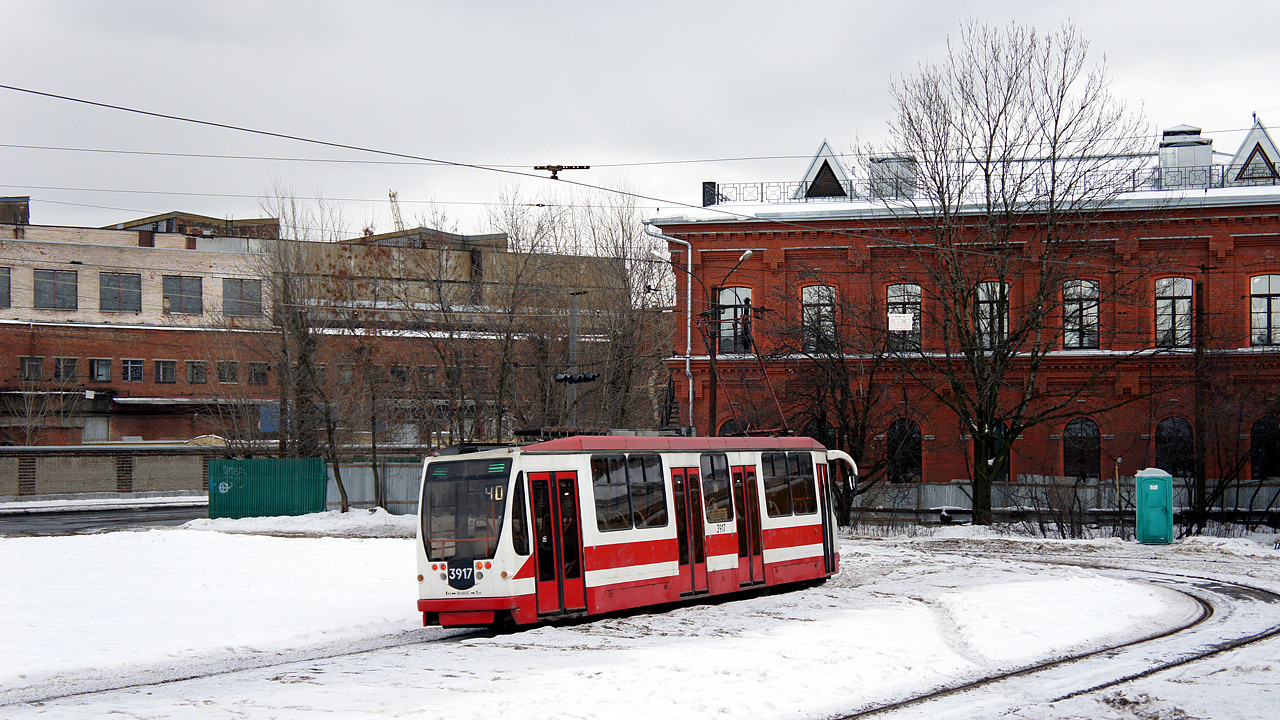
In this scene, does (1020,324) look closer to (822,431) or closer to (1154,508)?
(822,431)

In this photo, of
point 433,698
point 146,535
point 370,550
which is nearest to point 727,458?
point 433,698

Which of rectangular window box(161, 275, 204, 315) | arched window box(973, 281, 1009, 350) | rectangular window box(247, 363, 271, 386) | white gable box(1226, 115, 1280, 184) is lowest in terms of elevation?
rectangular window box(247, 363, 271, 386)

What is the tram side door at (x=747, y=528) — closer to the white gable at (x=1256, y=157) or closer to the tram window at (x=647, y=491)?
the tram window at (x=647, y=491)

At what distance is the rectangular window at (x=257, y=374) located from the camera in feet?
151

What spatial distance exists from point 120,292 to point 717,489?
59.6 m

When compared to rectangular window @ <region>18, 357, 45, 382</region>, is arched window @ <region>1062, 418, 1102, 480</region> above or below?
below

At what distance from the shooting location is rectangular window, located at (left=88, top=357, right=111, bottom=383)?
2509 inches

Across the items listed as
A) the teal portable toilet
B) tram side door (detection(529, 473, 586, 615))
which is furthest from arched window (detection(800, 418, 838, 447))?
tram side door (detection(529, 473, 586, 615))

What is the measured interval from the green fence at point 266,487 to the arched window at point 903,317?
21.8 metres

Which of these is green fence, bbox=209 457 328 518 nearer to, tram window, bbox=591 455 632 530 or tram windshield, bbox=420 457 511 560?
tram windshield, bbox=420 457 511 560

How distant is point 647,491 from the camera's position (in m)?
15.8

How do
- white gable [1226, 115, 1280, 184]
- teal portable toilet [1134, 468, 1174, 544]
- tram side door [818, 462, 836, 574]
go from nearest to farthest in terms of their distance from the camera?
tram side door [818, 462, 836, 574], teal portable toilet [1134, 468, 1174, 544], white gable [1226, 115, 1280, 184]

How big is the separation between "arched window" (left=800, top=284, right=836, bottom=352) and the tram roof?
14.3m

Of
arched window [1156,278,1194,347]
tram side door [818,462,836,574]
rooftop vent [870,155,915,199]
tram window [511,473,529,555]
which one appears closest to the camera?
tram window [511,473,529,555]
